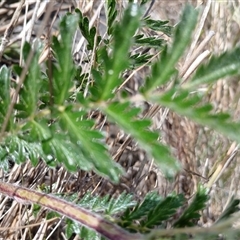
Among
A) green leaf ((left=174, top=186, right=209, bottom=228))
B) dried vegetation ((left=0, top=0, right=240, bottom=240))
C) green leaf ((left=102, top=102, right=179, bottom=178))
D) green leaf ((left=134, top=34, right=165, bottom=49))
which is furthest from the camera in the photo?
dried vegetation ((left=0, top=0, right=240, bottom=240))

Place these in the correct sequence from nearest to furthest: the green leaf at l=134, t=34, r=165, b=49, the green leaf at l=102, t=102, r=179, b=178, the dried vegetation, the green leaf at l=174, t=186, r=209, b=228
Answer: the green leaf at l=102, t=102, r=179, b=178, the green leaf at l=174, t=186, r=209, b=228, the green leaf at l=134, t=34, r=165, b=49, the dried vegetation

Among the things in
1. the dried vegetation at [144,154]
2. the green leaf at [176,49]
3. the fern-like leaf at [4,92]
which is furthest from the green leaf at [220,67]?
the dried vegetation at [144,154]

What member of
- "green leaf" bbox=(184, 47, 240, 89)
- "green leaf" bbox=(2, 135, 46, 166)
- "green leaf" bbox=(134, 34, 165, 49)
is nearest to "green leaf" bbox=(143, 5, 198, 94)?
"green leaf" bbox=(184, 47, 240, 89)

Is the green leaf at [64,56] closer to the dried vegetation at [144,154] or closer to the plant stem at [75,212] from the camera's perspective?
the plant stem at [75,212]

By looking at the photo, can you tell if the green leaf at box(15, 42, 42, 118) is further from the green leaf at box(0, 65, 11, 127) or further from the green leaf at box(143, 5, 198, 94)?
the green leaf at box(143, 5, 198, 94)

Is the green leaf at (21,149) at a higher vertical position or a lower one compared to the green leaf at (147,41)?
lower

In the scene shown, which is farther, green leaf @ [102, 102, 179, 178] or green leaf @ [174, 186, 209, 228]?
green leaf @ [174, 186, 209, 228]
